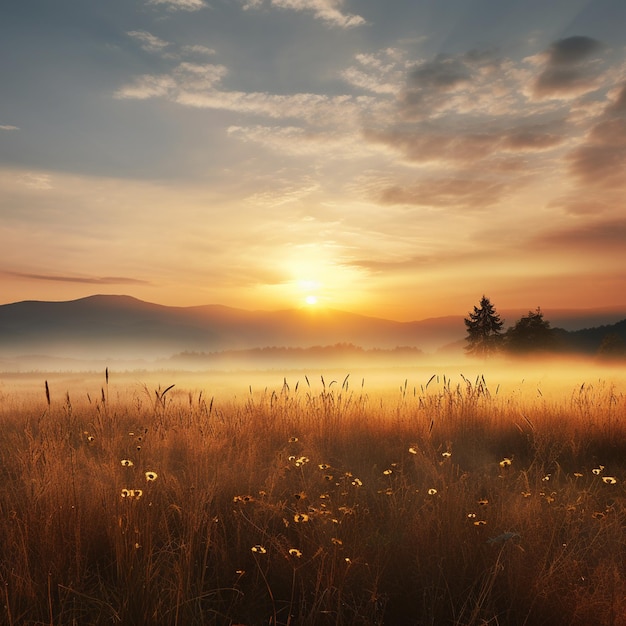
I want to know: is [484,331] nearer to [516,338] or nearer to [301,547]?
[516,338]

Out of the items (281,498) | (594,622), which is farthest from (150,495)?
(594,622)

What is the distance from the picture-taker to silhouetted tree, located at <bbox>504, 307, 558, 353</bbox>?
55.6 meters

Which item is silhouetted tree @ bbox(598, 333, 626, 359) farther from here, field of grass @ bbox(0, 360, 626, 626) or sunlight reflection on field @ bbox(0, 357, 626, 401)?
field of grass @ bbox(0, 360, 626, 626)

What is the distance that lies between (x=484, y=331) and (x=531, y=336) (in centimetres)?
627

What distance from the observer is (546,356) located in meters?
54.3

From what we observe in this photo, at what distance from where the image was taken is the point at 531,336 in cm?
5584

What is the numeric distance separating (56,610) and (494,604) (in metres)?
2.64

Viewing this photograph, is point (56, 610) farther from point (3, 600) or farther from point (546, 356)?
point (546, 356)

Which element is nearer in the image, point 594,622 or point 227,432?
point 594,622

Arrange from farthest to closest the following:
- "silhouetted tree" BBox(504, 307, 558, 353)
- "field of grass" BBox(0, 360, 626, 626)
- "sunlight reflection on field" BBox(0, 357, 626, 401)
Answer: "silhouetted tree" BBox(504, 307, 558, 353)
"sunlight reflection on field" BBox(0, 357, 626, 401)
"field of grass" BBox(0, 360, 626, 626)

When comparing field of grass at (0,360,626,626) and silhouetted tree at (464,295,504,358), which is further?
silhouetted tree at (464,295,504,358)

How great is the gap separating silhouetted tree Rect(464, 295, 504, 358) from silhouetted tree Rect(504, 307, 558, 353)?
3.15m

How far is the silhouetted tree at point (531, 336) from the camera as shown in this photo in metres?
55.6

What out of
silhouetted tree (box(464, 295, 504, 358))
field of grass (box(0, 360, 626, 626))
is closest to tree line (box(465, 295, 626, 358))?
silhouetted tree (box(464, 295, 504, 358))
